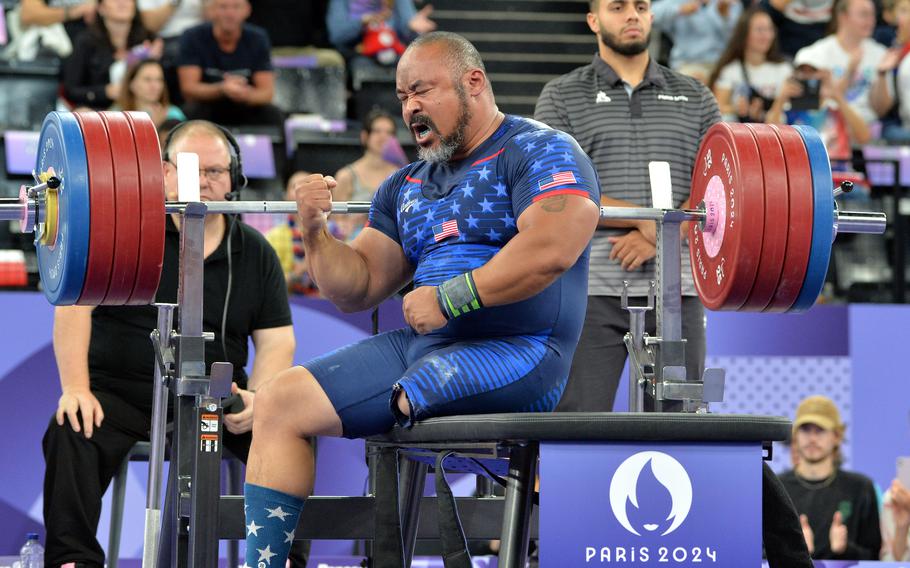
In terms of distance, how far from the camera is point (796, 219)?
314 cm

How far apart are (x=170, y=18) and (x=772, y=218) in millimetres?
5439

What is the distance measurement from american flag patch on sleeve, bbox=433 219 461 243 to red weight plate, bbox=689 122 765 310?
0.67 m

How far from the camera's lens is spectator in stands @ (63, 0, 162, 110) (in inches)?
281

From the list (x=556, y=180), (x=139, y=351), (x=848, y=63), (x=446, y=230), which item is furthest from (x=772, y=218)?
(x=848, y=63)

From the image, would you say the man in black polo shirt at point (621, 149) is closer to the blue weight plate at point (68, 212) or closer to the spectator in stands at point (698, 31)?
the blue weight plate at point (68, 212)

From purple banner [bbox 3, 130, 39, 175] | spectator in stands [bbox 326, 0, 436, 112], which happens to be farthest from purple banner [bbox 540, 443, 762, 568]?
spectator in stands [bbox 326, 0, 436, 112]

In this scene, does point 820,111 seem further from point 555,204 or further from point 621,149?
point 555,204

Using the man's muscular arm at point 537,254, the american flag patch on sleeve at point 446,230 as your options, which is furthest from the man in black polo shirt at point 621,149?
the man's muscular arm at point 537,254

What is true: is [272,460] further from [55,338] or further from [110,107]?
[110,107]

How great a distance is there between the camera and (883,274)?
6473 mm

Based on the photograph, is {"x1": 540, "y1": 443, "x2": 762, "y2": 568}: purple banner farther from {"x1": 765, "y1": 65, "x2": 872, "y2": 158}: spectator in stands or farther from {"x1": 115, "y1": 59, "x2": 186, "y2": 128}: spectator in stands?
{"x1": 765, "y1": 65, "x2": 872, "y2": 158}: spectator in stands

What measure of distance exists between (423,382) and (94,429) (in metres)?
1.52

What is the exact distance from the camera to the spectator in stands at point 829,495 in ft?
16.1

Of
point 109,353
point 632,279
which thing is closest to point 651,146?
point 632,279
